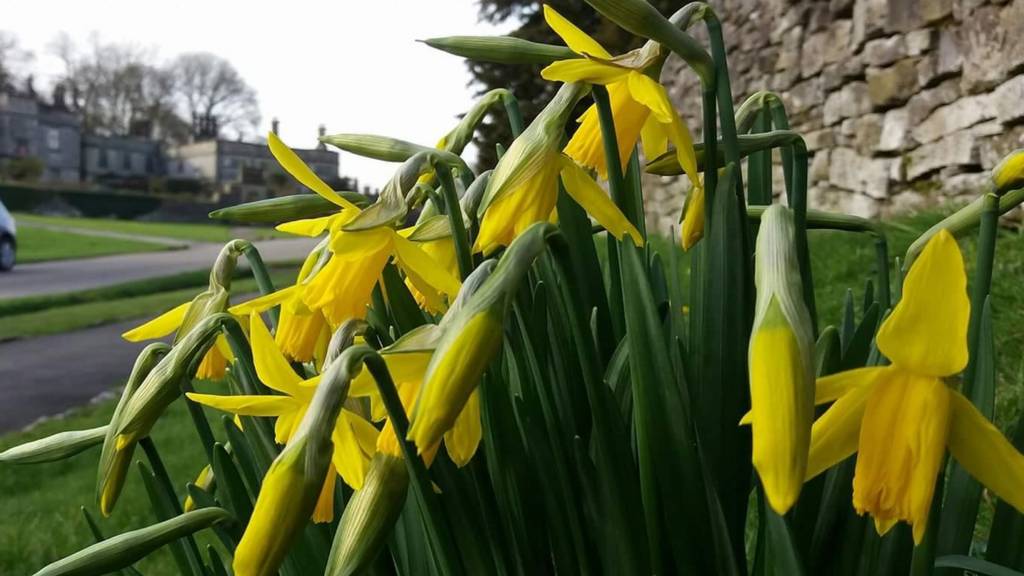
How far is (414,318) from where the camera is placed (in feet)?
2.17

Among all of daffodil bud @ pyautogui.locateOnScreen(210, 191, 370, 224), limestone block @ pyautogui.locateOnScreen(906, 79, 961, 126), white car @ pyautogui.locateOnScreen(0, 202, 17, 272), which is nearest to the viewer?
daffodil bud @ pyautogui.locateOnScreen(210, 191, 370, 224)

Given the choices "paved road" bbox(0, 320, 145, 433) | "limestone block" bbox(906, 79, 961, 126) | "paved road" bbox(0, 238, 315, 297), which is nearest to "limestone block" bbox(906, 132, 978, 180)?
"limestone block" bbox(906, 79, 961, 126)

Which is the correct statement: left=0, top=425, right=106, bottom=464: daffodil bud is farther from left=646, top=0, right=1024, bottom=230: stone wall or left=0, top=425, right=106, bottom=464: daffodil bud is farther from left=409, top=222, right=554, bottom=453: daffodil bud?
left=646, top=0, right=1024, bottom=230: stone wall

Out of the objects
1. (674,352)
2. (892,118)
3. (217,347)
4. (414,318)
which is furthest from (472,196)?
(892,118)

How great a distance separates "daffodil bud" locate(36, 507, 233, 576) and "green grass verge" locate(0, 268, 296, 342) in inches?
243

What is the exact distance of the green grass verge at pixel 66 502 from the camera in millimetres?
1988

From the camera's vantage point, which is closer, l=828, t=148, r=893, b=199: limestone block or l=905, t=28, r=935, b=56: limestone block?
l=905, t=28, r=935, b=56: limestone block

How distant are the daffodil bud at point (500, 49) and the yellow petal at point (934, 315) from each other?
0.98ft

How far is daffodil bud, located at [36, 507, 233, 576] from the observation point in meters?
0.56

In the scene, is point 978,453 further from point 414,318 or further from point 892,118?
point 892,118

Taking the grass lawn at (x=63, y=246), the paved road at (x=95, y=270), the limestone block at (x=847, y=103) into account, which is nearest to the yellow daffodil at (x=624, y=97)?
the limestone block at (x=847, y=103)

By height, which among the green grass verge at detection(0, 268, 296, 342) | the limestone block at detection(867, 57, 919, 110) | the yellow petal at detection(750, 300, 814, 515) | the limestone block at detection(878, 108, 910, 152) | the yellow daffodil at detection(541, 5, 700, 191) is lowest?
the green grass verge at detection(0, 268, 296, 342)

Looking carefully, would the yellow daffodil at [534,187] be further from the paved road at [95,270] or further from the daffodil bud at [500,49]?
the paved road at [95,270]

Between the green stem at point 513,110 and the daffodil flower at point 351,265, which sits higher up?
the green stem at point 513,110
